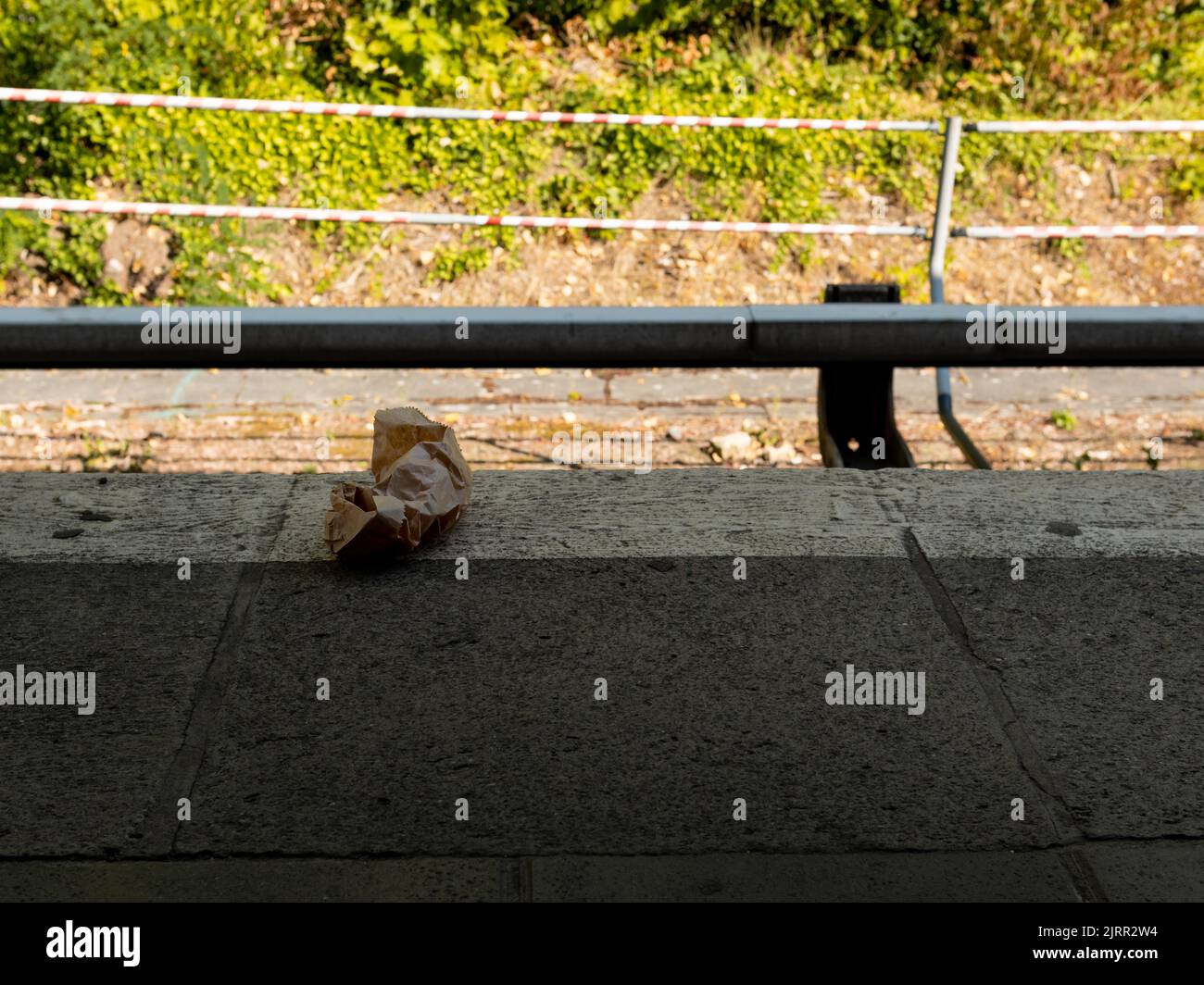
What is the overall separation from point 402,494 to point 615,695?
2.79ft

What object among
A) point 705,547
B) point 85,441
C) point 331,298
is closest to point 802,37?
point 331,298

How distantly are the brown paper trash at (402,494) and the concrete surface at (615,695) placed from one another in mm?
70

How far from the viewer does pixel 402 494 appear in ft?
10.7

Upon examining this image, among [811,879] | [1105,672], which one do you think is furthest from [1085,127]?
[811,879]

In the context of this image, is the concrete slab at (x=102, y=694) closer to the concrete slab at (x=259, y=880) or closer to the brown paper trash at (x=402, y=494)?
the concrete slab at (x=259, y=880)

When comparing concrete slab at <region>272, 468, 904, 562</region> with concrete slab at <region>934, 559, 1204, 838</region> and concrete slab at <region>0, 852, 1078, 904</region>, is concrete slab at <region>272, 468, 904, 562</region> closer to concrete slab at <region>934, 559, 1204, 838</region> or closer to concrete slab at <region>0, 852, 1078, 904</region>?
concrete slab at <region>934, 559, 1204, 838</region>

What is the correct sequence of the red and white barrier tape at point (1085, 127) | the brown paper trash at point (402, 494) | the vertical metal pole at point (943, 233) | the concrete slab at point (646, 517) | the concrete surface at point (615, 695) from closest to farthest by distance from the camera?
1. the concrete surface at point (615, 695)
2. the brown paper trash at point (402, 494)
3. the concrete slab at point (646, 517)
4. the vertical metal pole at point (943, 233)
5. the red and white barrier tape at point (1085, 127)

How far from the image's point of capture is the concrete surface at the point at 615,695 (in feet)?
7.36

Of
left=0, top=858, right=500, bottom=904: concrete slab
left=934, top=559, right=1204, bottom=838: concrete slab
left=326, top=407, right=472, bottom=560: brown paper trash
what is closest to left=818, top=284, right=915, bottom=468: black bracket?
left=934, top=559, right=1204, bottom=838: concrete slab

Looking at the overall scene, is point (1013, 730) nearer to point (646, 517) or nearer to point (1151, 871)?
point (1151, 871)

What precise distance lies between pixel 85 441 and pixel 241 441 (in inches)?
28.4

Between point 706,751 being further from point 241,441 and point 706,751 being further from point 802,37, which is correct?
point 802,37

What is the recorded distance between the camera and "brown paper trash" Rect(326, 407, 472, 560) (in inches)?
123

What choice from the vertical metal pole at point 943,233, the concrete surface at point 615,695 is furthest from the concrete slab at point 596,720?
the vertical metal pole at point 943,233
